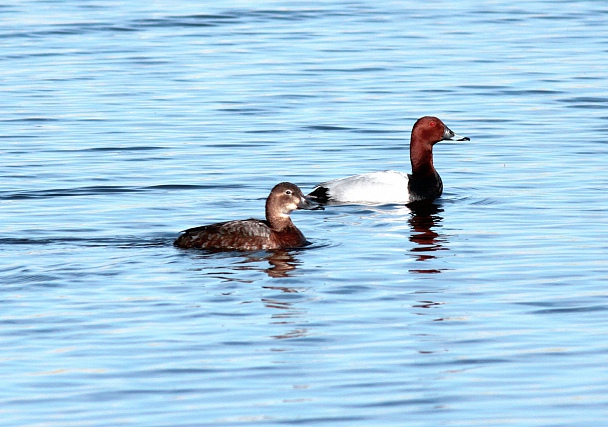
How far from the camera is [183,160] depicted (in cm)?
1684

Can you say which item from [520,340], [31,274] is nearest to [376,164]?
[31,274]

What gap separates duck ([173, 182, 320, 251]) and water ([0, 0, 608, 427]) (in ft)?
0.45

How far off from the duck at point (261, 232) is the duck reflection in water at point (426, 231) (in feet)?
3.67

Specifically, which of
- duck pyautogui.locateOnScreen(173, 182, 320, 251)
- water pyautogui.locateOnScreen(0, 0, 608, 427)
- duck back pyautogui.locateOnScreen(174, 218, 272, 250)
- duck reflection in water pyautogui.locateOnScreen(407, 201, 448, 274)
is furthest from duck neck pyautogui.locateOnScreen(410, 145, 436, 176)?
duck back pyautogui.locateOnScreen(174, 218, 272, 250)

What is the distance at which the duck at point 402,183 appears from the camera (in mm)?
14648

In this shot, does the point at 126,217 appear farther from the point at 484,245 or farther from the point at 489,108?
the point at 489,108

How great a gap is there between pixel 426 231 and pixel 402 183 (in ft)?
6.63

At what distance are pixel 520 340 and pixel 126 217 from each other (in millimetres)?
5634

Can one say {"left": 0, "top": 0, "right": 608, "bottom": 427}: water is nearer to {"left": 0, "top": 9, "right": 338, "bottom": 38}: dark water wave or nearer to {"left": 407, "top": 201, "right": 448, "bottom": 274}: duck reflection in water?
{"left": 407, "top": 201, "right": 448, "bottom": 274}: duck reflection in water

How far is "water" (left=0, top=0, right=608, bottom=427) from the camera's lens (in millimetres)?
7941

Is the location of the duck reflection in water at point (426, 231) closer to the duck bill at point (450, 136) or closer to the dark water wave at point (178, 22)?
the duck bill at point (450, 136)

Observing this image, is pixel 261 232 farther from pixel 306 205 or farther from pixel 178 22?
pixel 178 22

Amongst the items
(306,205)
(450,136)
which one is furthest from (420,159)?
(306,205)

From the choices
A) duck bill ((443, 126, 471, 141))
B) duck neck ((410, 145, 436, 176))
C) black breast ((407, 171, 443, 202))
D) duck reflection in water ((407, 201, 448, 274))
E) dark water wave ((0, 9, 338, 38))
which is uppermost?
dark water wave ((0, 9, 338, 38))
